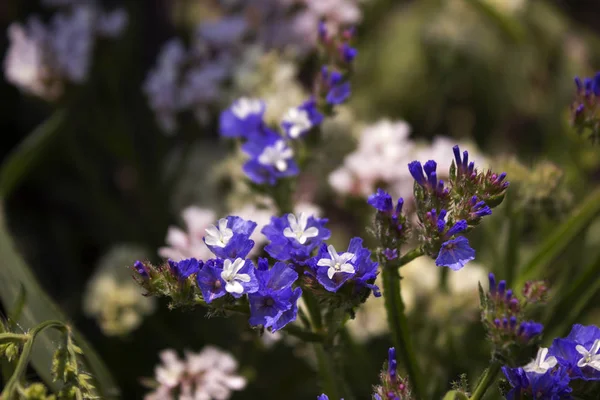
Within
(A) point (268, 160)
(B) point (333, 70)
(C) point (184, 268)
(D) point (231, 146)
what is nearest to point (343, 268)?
(C) point (184, 268)

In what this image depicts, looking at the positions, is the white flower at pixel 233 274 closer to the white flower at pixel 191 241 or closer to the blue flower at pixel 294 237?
the blue flower at pixel 294 237

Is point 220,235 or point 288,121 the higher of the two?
point 288,121

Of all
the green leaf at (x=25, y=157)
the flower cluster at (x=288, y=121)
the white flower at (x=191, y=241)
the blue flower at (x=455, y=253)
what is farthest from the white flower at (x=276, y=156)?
the green leaf at (x=25, y=157)

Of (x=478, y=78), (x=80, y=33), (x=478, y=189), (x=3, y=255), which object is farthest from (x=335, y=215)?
(x=478, y=189)

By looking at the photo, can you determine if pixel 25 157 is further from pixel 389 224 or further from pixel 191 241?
pixel 389 224

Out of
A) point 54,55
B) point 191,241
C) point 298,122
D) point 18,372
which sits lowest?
point 18,372

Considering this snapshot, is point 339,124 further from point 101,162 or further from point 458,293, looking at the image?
point 101,162
